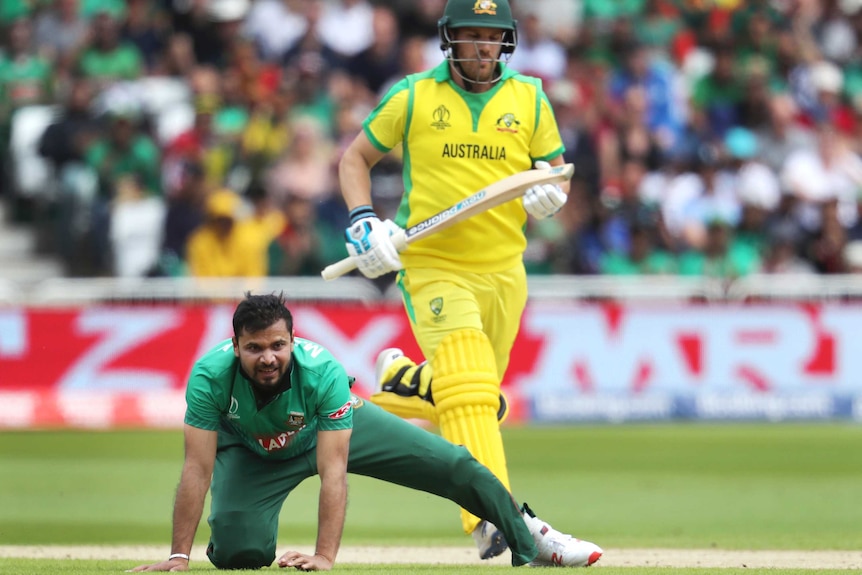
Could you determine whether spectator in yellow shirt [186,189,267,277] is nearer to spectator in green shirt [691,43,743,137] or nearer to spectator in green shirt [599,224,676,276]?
spectator in green shirt [599,224,676,276]

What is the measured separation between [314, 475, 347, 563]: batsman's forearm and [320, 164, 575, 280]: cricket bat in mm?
1552

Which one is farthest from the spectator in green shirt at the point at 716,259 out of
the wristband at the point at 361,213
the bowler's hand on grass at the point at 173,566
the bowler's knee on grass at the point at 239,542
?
the bowler's hand on grass at the point at 173,566

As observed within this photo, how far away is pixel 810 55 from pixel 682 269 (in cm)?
418

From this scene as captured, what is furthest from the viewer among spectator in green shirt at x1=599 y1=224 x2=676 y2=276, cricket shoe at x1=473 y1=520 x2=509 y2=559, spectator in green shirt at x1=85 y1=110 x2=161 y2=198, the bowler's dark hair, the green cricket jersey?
spectator in green shirt at x1=85 y1=110 x2=161 y2=198

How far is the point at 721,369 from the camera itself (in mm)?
14656

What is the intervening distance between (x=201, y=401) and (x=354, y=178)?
180cm

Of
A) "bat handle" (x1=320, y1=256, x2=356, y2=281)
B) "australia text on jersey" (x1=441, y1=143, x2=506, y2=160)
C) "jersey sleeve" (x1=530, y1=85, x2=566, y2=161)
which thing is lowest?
"bat handle" (x1=320, y1=256, x2=356, y2=281)

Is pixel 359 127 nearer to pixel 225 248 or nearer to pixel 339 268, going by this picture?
pixel 225 248

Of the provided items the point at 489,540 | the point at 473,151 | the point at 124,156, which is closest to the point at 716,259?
the point at 124,156

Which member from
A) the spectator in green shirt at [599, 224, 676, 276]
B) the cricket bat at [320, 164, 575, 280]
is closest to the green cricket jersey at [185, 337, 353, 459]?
the cricket bat at [320, 164, 575, 280]

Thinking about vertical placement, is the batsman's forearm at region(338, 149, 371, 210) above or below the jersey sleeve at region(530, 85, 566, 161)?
below

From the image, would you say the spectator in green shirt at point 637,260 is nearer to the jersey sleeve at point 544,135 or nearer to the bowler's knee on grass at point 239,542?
the jersey sleeve at point 544,135

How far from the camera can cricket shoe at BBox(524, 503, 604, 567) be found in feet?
21.0

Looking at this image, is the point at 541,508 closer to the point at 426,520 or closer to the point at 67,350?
the point at 426,520
